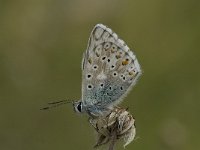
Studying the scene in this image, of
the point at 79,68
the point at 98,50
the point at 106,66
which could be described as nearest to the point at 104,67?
the point at 106,66

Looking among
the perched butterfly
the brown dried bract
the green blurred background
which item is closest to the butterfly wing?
the perched butterfly

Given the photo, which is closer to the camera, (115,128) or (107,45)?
(115,128)

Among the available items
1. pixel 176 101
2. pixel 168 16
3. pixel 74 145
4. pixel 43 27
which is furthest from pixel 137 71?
pixel 168 16

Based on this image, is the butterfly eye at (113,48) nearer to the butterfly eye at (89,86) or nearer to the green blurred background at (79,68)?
the butterfly eye at (89,86)

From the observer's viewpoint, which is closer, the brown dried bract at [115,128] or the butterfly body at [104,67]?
the brown dried bract at [115,128]

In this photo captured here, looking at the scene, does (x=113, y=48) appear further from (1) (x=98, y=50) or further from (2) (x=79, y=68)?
(2) (x=79, y=68)

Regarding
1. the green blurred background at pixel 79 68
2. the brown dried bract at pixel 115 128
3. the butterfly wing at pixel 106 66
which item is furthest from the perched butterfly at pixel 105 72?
the green blurred background at pixel 79 68
